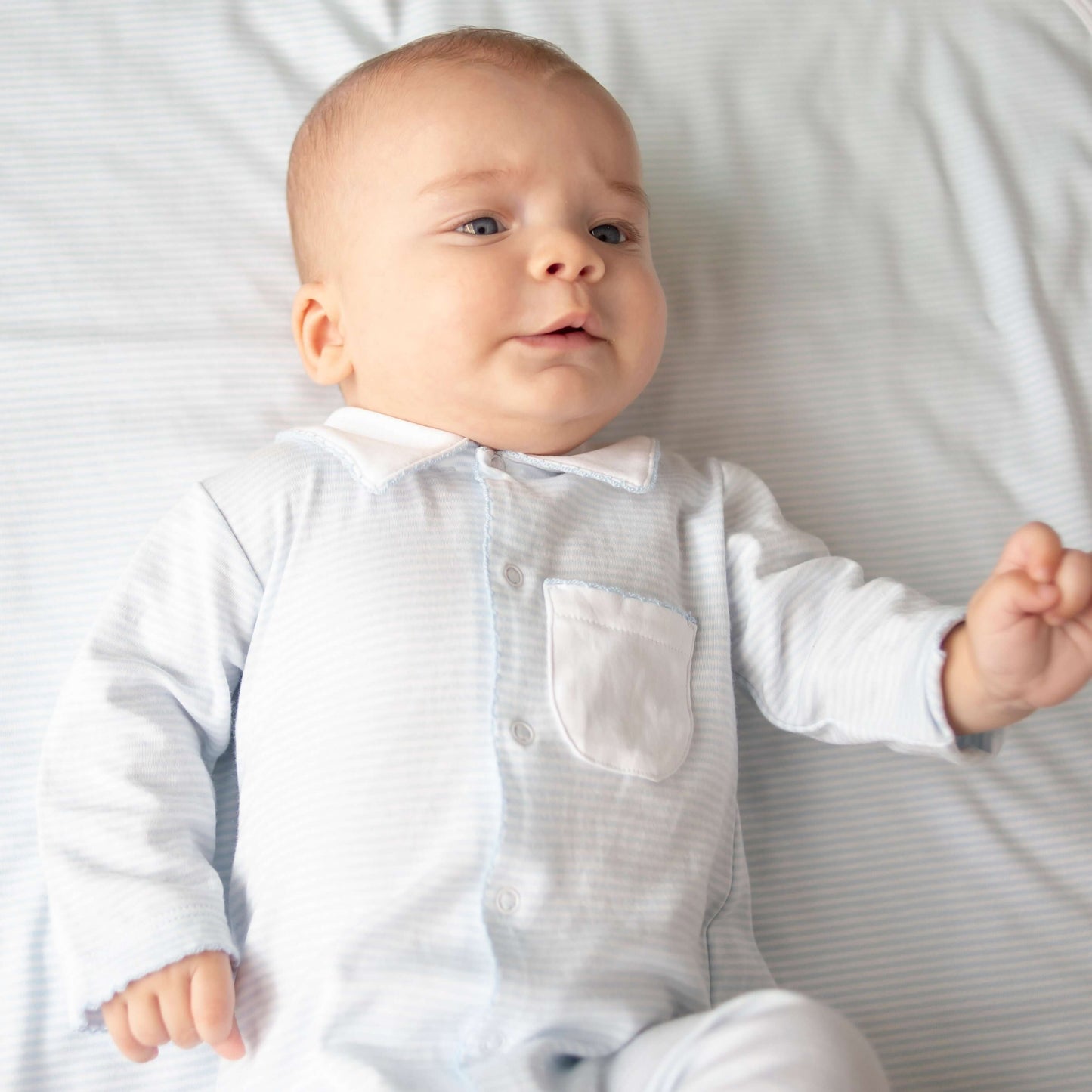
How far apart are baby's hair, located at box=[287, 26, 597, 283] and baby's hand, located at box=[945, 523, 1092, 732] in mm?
691

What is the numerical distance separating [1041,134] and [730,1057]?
1.32m

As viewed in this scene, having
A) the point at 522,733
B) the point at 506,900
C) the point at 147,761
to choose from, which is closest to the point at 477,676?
the point at 522,733

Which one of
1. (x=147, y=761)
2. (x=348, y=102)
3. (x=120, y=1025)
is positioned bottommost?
(x=120, y=1025)

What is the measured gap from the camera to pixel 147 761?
3.64 ft

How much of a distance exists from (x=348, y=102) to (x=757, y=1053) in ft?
3.33

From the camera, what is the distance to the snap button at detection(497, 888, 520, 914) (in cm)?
103

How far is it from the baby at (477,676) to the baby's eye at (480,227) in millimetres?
10

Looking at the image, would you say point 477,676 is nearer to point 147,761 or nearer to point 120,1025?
point 147,761

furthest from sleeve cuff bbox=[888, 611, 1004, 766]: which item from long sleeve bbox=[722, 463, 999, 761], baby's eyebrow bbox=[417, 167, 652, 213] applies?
baby's eyebrow bbox=[417, 167, 652, 213]

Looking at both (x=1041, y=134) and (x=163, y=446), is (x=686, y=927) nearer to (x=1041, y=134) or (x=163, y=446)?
(x=163, y=446)

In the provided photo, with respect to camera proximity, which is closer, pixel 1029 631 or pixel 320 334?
pixel 1029 631

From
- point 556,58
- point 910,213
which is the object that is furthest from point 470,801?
point 910,213

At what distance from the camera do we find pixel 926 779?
1354 mm

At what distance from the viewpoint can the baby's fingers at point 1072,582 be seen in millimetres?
941
